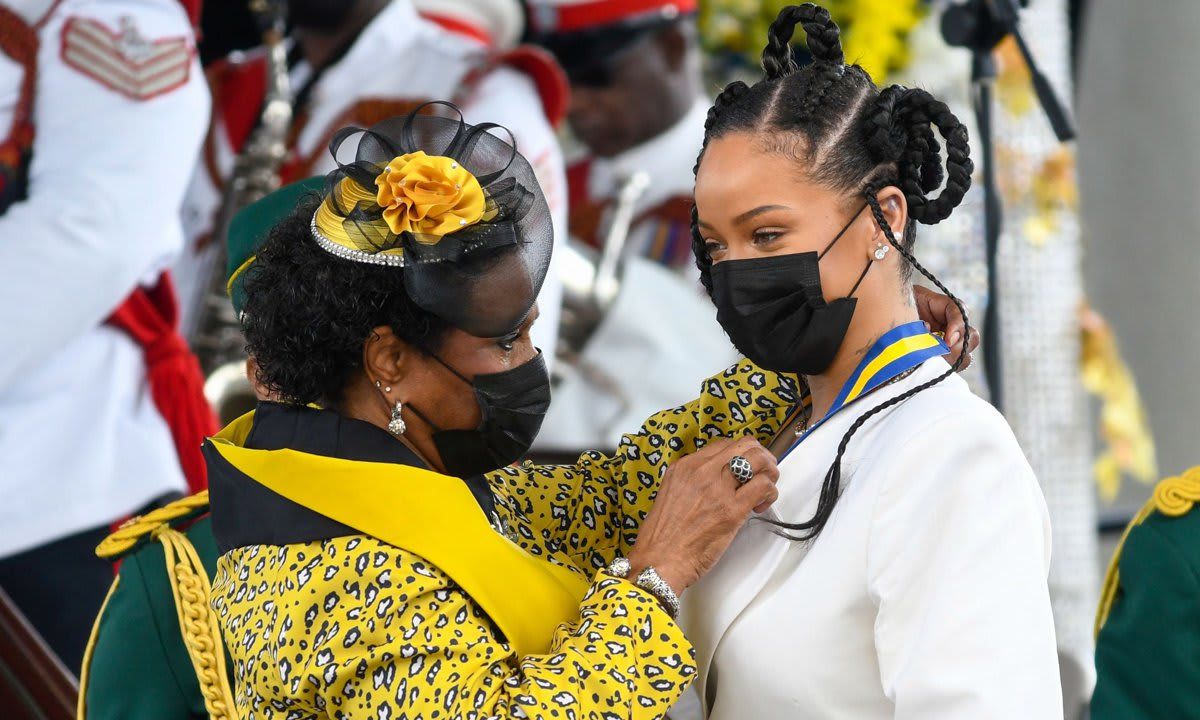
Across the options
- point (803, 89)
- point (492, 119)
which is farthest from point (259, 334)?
point (492, 119)

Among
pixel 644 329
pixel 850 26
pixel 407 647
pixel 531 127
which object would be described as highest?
pixel 407 647

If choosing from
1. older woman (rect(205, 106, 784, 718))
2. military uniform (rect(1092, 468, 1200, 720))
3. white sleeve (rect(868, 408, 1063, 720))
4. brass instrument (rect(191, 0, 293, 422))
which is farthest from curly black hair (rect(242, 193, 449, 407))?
brass instrument (rect(191, 0, 293, 422))

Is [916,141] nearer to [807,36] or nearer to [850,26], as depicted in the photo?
[807,36]

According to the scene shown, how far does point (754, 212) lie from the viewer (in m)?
1.83

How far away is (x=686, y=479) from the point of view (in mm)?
1863

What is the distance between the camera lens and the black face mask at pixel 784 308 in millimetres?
1828

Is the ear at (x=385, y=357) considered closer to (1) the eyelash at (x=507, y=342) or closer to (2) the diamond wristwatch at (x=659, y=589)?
(1) the eyelash at (x=507, y=342)

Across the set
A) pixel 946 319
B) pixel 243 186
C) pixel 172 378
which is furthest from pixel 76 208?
pixel 946 319

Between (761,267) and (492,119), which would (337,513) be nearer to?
(761,267)

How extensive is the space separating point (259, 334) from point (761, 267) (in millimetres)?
625

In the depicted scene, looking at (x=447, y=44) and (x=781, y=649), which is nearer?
(x=781, y=649)

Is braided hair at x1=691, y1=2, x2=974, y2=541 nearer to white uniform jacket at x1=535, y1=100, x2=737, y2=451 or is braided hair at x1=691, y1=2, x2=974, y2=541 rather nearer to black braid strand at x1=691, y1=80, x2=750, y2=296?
black braid strand at x1=691, y1=80, x2=750, y2=296

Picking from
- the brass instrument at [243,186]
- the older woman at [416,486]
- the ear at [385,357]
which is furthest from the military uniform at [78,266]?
the ear at [385,357]

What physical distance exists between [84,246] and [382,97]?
3.53 ft
